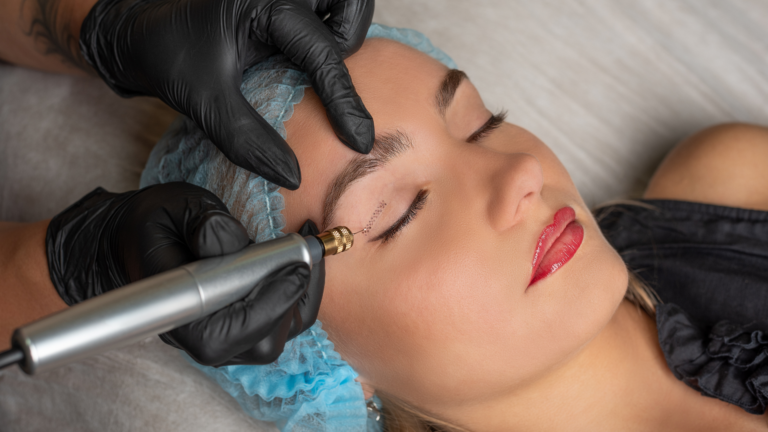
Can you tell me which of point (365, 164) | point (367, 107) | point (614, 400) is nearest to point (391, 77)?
point (367, 107)

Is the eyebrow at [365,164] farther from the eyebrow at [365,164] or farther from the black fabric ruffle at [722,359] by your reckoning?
the black fabric ruffle at [722,359]

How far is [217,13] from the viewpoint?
1002mm

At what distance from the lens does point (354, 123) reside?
936 millimetres

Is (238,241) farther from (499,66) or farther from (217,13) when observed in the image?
(499,66)

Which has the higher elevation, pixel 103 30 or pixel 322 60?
pixel 322 60

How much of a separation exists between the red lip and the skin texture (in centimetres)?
2

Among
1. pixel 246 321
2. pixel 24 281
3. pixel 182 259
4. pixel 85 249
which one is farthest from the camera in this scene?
pixel 24 281

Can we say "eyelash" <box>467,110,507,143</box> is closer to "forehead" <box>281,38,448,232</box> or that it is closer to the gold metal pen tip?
"forehead" <box>281,38,448,232</box>

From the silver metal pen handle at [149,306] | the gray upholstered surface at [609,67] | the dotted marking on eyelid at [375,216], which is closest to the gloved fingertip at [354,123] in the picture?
the dotted marking on eyelid at [375,216]

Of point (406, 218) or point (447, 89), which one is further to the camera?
point (447, 89)

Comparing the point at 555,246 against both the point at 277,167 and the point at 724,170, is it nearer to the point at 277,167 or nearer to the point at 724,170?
the point at 277,167

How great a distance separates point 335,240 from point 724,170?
1322 mm

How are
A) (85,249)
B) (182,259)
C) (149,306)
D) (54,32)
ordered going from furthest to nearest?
(54,32)
(85,249)
(182,259)
(149,306)

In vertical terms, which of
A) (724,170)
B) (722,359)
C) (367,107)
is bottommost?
(722,359)
